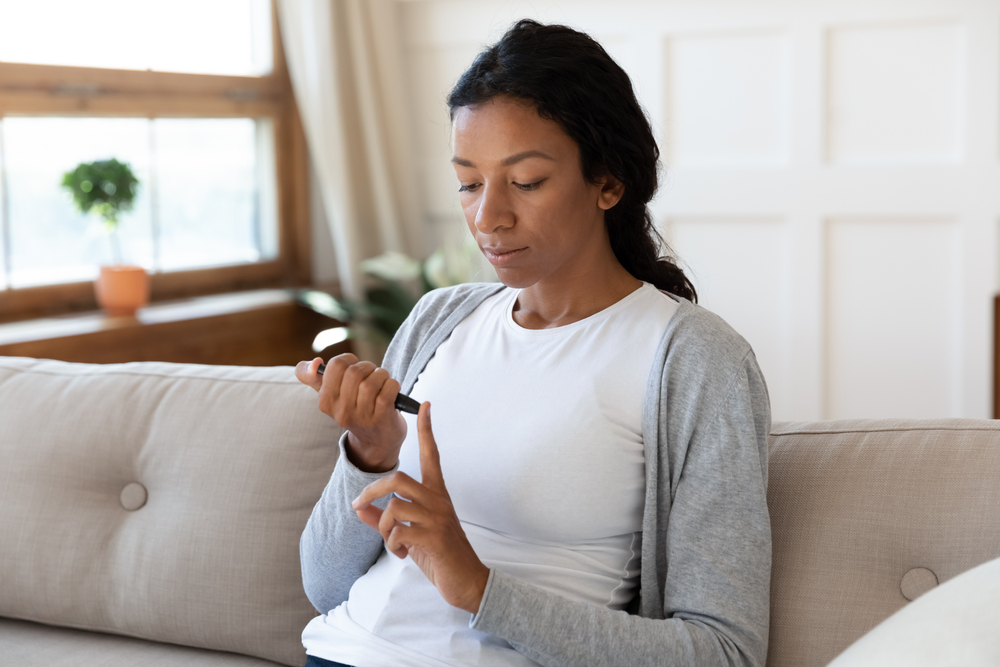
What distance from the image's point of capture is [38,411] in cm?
151

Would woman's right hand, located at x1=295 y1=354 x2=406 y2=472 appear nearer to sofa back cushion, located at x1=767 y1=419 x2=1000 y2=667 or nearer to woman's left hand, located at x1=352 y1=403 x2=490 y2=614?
woman's left hand, located at x1=352 y1=403 x2=490 y2=614

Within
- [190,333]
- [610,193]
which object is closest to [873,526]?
[610,193]

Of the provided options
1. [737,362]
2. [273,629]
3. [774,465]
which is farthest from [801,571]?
[273,629]

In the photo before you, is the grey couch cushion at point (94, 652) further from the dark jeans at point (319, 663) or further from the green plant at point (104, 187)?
the green plant at point (104, 187)

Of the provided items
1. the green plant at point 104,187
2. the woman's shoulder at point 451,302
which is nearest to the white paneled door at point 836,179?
the green plant at point 104,187

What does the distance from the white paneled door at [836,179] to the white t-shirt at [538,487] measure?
1.78 metres

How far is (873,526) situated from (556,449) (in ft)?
1.18

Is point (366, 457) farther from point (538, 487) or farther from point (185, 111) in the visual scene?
point (185, 111)

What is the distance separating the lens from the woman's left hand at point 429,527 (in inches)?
36.0

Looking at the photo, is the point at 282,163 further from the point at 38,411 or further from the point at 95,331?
the point at 38,411

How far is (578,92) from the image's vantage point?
1078mm

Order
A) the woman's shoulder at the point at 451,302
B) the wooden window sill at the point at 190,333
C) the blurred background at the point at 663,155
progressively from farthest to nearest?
the blurred background at the point at 663,155 → the wooden window sill at the point at 190,333 → the woman's shoulder at the point at 451,302

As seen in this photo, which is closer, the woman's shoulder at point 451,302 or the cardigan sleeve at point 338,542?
the cardigan sleeve at point 338,542

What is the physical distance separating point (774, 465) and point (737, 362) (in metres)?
0.20
